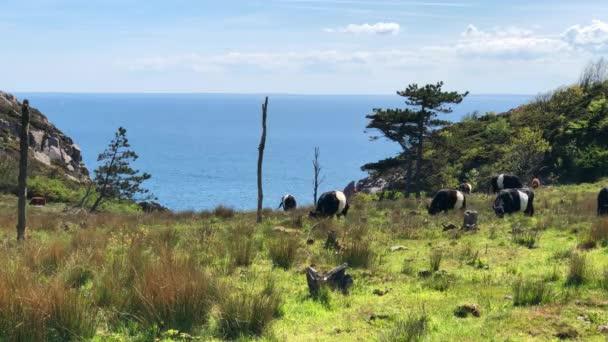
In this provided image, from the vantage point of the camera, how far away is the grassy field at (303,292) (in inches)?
253

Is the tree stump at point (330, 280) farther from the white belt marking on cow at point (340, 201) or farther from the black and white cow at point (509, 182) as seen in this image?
the black and white cow at point (509, 182)

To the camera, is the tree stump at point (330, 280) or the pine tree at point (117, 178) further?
the pine tree at point (117, 178)

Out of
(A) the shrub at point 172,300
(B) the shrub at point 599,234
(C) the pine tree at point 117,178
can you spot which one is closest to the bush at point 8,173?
(C) the pine tree at point 117,178

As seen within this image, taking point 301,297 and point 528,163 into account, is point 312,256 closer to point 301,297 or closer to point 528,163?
point 301,297

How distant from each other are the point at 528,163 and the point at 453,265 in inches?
1368

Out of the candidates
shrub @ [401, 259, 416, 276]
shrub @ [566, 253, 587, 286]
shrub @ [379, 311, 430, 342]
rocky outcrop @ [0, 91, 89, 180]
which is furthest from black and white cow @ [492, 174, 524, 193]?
rocky outcrop @ [0, 91, 89, 180]

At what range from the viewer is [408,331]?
630 centimetres

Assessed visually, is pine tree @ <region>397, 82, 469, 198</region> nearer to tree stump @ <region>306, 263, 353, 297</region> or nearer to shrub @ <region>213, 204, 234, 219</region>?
shrub @ <region>213, 204, 234, 219</region>

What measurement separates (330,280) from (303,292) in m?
0.50

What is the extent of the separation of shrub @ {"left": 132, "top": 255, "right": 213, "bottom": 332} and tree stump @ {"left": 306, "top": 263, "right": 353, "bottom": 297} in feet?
6.84

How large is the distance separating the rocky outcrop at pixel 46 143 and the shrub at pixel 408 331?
53.8 m

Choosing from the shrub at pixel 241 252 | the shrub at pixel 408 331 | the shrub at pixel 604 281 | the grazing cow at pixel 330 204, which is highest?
the shrub at pixel 604 281

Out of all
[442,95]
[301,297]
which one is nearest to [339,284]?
[301,297]

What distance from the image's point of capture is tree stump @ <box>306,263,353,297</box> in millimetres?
8664
